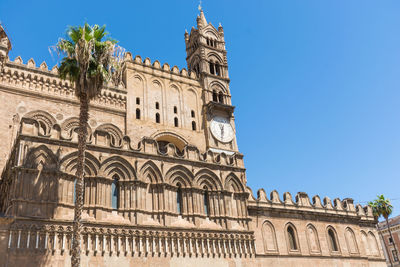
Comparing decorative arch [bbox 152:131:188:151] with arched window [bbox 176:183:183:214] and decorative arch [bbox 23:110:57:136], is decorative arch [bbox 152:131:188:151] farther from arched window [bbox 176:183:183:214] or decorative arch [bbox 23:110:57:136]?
arched window [bbox 176:183:183:214]

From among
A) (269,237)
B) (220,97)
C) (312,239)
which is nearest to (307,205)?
(312,239)

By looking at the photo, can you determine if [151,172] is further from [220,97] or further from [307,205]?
[220,97]

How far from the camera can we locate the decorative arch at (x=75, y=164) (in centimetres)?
2130

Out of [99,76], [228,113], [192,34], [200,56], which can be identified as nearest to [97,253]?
[99,76]

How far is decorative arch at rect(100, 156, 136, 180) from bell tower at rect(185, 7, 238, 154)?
495 inches

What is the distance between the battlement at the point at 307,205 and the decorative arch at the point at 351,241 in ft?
4.20

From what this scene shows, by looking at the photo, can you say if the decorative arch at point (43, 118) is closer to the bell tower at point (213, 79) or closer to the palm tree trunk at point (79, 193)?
the palm tree trunk at point (79, 193)

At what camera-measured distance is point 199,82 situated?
38.2 metres

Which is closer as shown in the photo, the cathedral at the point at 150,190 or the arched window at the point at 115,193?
the cathedral at the point at 150,190

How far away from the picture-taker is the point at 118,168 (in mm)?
22922

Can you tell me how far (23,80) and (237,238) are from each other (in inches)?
731

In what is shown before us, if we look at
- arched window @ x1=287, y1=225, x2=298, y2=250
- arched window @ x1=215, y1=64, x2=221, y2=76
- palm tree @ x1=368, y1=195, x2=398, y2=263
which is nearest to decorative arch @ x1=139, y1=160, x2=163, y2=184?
arched window @ x1=287, y1=225, x2=298, y2=250

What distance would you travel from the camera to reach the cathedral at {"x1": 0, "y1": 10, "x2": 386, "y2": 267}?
65.2ft

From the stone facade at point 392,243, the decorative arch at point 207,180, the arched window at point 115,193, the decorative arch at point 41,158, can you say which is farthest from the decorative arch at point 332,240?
the stone facade at point 392,243
